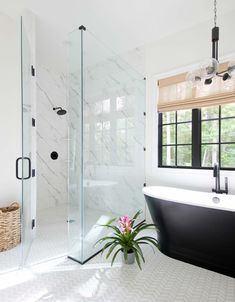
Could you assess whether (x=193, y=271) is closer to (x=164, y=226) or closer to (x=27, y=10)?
(x=164, y=226)

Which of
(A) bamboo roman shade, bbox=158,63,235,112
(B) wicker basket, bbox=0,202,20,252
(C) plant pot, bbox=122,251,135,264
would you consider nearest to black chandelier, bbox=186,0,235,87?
(A) bamboo roman shade, bbox=158,63,235,112

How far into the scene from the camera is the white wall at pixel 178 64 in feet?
8.58

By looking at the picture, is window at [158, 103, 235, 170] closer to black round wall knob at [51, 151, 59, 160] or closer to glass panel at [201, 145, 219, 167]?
glass panel at [201, 145, 219, 167]

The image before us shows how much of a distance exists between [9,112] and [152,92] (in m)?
2.13

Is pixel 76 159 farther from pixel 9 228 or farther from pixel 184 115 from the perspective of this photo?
pixel 184 115

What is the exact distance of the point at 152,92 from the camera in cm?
325

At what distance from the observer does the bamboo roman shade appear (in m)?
2.54

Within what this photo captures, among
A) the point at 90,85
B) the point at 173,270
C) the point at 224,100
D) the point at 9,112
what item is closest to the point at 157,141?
the point at 224,100

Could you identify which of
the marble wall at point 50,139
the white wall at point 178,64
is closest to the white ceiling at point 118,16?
the white wall at point 178,64

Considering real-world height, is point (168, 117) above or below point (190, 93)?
below

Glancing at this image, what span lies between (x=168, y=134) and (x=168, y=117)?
10.9 inches

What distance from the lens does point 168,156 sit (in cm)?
321

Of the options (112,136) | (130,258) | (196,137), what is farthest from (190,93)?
(130,258)

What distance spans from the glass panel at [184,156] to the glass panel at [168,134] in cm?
18
